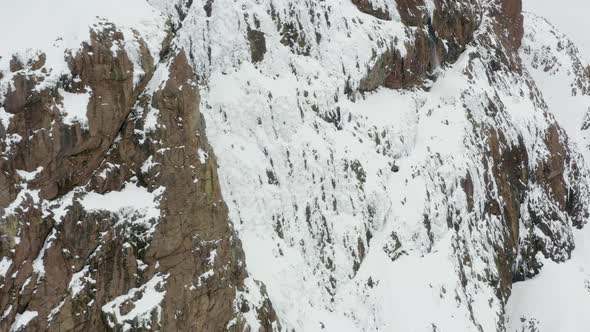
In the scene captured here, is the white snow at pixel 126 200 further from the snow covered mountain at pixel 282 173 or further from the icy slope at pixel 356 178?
the icy slope at pixel 356 178

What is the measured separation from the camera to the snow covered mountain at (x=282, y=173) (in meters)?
17.6

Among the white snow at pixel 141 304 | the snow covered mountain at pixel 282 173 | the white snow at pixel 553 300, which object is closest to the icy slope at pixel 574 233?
the white snow at pixel 553 300

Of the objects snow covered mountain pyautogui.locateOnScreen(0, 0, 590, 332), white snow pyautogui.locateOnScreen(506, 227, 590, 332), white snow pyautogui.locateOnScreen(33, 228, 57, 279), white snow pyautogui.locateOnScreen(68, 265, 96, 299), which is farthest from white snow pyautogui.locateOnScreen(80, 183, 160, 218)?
white snow pyautogui.locateOnScreen(506, 227, 590, 332)

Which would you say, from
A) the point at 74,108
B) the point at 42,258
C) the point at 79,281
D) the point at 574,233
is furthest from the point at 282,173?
the point at 574,233

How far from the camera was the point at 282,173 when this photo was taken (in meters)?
26.0

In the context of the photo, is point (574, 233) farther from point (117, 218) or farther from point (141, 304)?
point (117, 218)

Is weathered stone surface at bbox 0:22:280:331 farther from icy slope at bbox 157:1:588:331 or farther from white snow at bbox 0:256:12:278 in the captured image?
icy slope at bbox 157:1:588:331

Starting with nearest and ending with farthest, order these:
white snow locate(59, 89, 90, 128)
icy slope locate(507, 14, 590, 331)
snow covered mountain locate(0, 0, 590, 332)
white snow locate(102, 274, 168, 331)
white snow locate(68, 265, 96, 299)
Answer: white snow locate(68, 265, 96, 299) < snow covered mountain locate(0, 0, 590, 332) < white snow locate(59, 89, 90, 128) < white snow locate(102, 274, 168, 331) < icy slope locate(507, 14, 590, 331)

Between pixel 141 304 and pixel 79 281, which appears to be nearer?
pixel 79 281

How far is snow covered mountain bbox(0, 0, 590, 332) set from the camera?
17578 mm

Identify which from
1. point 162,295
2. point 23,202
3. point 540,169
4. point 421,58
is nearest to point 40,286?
point 23,202

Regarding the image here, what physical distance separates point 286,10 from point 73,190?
15.8 meters

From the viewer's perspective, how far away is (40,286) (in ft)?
55.2

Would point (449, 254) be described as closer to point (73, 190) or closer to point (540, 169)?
point (540, 169)
